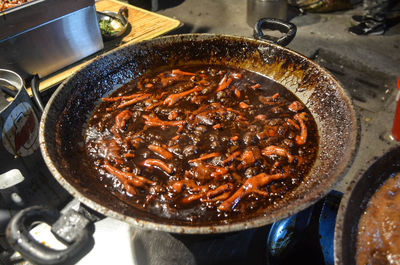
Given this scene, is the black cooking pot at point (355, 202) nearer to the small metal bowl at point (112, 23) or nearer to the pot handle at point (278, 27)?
the pot handle at point (278, 27)

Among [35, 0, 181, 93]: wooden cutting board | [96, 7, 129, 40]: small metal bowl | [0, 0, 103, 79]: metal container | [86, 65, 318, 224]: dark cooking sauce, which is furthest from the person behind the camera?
[96, 7, 129, 40]: small metal bowl

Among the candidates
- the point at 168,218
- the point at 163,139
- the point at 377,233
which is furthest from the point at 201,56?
the point at 377,233

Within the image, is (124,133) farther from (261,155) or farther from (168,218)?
(261,155)

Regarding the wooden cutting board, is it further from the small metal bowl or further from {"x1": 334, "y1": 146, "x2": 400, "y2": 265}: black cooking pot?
{"x1": 334, "y1": 146, "x2": 400, "y2": 265}: black cooking pot

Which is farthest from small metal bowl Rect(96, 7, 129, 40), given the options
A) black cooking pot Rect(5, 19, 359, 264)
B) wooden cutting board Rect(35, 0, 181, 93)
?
black cooking pot Rect(5, 19, 359, 264)

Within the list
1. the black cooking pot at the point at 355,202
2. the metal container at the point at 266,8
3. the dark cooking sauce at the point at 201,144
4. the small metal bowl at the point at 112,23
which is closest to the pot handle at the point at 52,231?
the dark cooking sauce at the point at 201,144
